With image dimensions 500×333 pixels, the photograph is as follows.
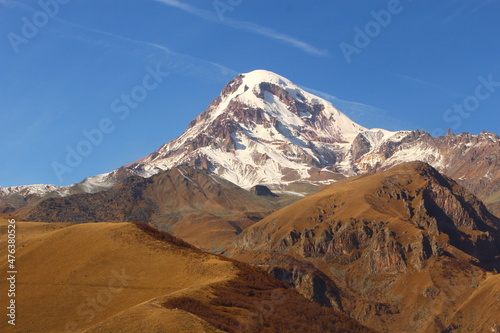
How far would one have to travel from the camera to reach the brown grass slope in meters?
83.5

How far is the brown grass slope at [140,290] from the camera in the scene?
274ft

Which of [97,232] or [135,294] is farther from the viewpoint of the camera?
[97,232]

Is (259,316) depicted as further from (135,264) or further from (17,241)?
(17,241)

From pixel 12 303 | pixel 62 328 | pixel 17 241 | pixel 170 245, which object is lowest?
pixel 62 328

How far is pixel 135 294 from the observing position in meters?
100

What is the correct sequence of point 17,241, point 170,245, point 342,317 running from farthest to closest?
point 17,241 < point 170,245 < point 342,317

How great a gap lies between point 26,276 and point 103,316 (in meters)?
26.0

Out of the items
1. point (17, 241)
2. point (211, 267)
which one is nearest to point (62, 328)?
point (211, 267)

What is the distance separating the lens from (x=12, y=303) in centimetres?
10162

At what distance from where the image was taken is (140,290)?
10188 centimetres

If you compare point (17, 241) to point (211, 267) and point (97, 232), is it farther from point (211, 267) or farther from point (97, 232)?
point (211, 267)

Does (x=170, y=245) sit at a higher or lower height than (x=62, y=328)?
higher

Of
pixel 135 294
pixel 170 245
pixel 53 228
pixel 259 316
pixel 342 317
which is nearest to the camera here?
pixel 259 316

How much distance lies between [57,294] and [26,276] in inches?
477
